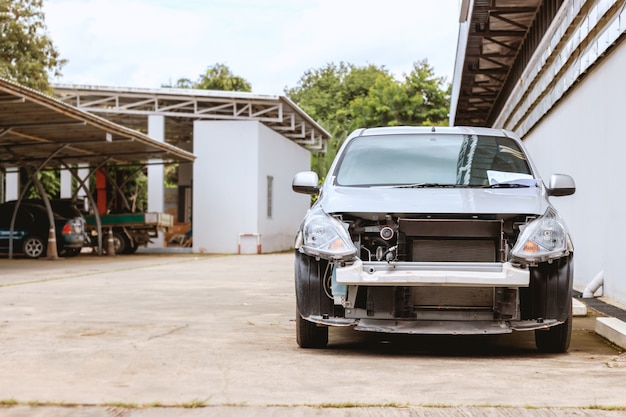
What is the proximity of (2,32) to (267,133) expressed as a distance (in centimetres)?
1509

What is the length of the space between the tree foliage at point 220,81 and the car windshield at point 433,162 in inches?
2047

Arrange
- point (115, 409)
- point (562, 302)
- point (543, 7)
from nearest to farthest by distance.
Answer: point (115, 409)
point (562, 302)
point (543, 7)

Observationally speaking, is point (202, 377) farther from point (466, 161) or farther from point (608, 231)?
point (608, 231)

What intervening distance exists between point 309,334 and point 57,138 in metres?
18.6

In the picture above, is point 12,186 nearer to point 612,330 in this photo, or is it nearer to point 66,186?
point 66,186

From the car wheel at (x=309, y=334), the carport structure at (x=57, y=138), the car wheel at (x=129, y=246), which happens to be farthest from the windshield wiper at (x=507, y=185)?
the car wheel at (x=129, y=246)

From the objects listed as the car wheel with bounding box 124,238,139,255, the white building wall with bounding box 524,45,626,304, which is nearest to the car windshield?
the white building wall with bounding box 524,45,626,304

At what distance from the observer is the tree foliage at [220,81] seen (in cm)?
5931

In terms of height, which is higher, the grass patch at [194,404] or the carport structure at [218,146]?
the carport structure at [218,146]

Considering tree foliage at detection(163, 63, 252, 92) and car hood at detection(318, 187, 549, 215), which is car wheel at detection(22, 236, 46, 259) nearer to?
car hood at detection(318, 187, 549, 215)

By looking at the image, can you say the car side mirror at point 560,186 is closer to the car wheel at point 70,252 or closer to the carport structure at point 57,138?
the carport structure at point 57,138

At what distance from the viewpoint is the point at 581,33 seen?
37.6 ft

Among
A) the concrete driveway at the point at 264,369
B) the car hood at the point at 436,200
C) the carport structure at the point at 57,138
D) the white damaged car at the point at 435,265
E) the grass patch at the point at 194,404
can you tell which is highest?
the carport structure at the point at 57,138

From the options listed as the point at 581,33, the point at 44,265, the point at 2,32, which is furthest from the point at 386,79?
the point at 581,33
